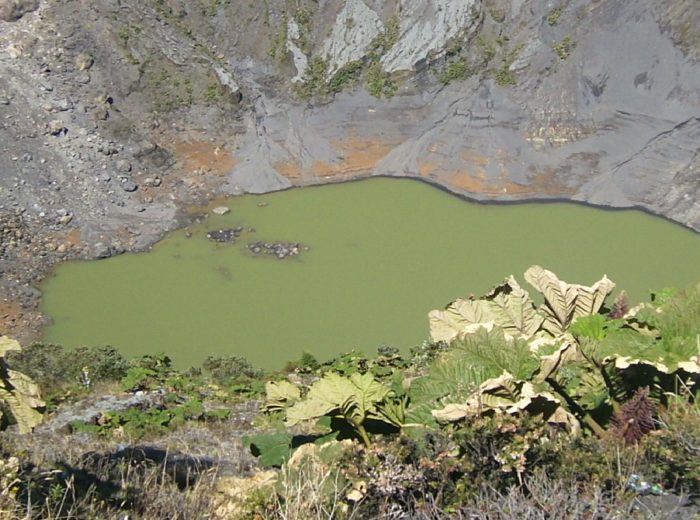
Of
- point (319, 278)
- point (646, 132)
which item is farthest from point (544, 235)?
point (319, 278)

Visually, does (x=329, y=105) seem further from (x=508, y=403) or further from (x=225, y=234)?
(x=508, y=403)

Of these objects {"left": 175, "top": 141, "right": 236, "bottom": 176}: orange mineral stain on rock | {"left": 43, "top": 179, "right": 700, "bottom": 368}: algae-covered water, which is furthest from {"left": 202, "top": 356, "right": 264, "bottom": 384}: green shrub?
{"left": 175, "top": 141, "right": 236, "bottom": 176}: orange mineral stain on rock

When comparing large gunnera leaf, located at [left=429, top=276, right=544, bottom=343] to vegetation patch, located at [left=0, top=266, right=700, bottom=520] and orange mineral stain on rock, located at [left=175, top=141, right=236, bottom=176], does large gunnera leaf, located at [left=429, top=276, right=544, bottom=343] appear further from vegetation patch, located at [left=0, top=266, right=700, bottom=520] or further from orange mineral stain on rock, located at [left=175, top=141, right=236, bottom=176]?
orange mineral stain on rock, located at [left=175, top=141, right=236, bottom=176]

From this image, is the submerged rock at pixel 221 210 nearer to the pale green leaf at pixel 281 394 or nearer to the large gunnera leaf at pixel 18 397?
→ the pale green leaf at pixel 281 394

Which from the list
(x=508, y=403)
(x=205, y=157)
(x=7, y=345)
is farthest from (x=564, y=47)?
(x=7, y=345)

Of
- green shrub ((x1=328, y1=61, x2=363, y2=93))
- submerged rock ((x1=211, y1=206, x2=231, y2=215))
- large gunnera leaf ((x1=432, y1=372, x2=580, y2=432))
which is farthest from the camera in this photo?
green shrub ((x1=328, y1=61, x2=363, y2=93))

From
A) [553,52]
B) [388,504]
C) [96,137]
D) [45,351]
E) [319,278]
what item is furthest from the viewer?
[553,52]

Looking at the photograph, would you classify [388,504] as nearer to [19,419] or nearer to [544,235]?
[19,419]
